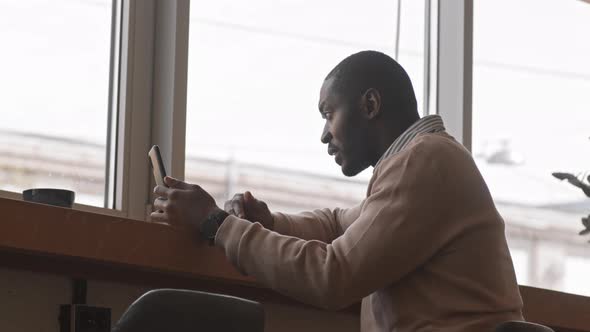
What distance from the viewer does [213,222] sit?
2357 millimetres

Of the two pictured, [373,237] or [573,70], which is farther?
[573,70]

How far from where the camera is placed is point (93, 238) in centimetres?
235

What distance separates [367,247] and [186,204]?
44cm

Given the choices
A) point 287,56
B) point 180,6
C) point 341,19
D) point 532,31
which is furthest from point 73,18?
point 532,31

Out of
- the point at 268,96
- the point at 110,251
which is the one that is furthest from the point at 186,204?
the point at 268,96

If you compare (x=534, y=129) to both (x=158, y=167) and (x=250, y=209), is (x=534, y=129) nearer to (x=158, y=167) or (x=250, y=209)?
(x=250, y=209)

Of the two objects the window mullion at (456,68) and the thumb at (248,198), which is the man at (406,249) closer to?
the thumb at (248,198)

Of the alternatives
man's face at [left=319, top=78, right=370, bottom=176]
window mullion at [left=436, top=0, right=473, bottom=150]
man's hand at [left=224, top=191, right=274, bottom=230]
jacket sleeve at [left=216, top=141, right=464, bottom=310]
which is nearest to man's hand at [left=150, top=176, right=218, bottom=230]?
jacket sleeve at [left=216, top=141, right=464, bottom=310]

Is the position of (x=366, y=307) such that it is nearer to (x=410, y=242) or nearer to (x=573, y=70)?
(x=410, y=242)

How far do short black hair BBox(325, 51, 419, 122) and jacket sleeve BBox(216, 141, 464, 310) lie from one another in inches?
11.9

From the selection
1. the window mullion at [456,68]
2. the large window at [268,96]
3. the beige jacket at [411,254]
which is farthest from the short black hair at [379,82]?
the window mullion at [456,68]

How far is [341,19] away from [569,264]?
1369 mm

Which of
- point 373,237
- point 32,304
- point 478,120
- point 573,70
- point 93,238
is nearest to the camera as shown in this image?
point 373,237

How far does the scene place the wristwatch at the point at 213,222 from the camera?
2.34 metres
